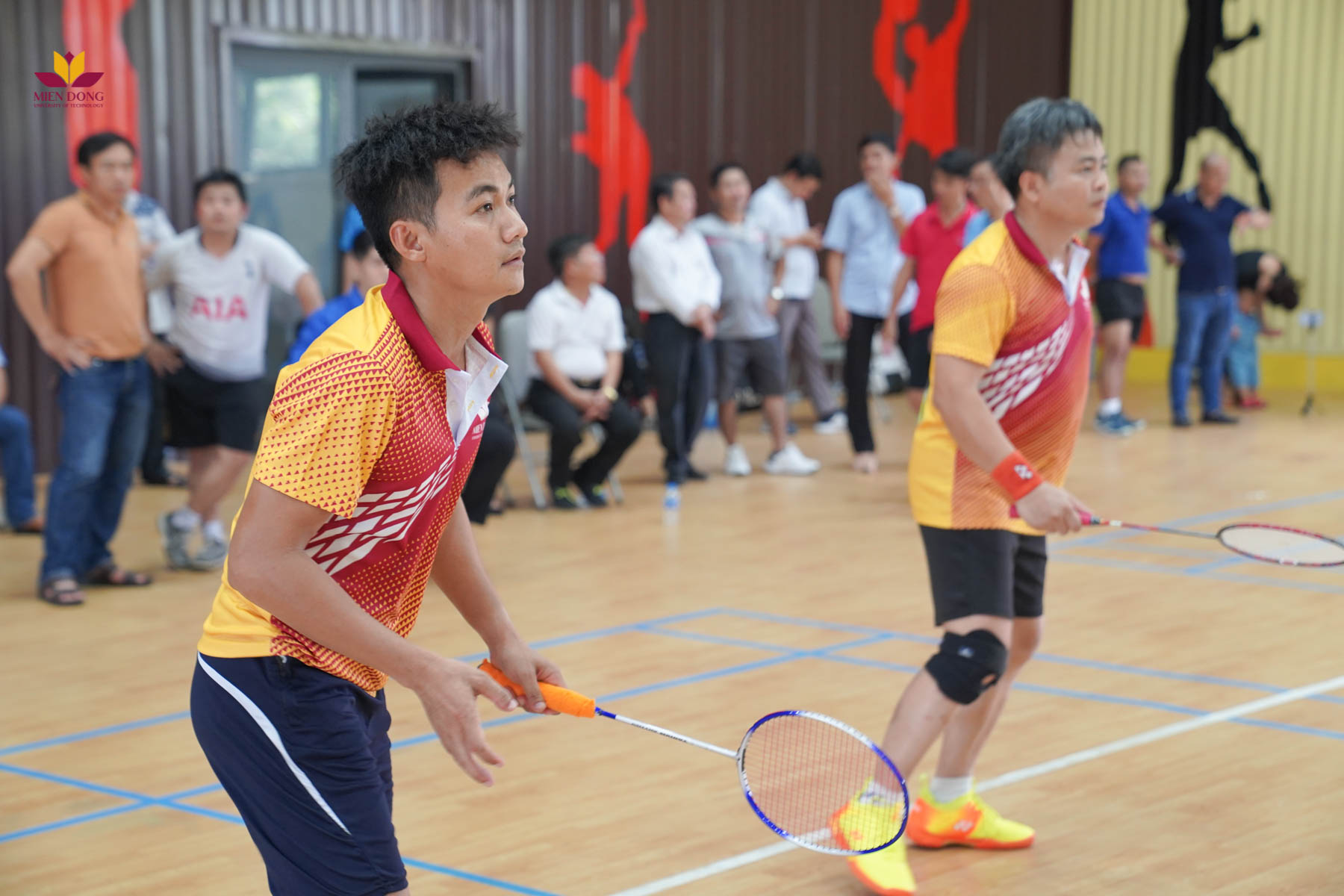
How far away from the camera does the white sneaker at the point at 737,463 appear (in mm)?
9773

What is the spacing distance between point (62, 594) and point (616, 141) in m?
7.27

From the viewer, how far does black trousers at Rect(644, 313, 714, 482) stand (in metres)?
9.24

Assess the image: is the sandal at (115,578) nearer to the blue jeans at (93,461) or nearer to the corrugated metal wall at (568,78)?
the blue jeans at (93,461)

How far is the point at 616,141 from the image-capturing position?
12641mm

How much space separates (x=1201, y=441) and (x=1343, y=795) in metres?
7.48

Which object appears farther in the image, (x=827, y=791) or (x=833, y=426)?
(x=833, y=426)

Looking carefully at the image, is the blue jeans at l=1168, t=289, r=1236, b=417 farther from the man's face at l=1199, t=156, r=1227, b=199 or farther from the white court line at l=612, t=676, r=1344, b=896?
the white court line at l=612, t=676, r=1344, b=896

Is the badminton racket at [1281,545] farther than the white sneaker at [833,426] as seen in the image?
No

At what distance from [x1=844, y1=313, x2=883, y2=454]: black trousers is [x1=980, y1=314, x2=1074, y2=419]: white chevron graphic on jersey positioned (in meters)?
6.28

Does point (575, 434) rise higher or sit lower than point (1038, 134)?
lower

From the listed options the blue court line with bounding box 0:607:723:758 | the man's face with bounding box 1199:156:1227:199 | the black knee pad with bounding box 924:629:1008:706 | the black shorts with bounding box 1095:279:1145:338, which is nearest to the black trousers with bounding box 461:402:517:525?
the blue court line with bounding box 0:607:723:758

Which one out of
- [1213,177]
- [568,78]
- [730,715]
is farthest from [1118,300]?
[730,715]

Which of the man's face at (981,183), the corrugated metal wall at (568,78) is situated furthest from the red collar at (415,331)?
the corrugated metal wall at (568,78)

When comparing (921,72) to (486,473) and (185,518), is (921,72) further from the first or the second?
(185,518)
